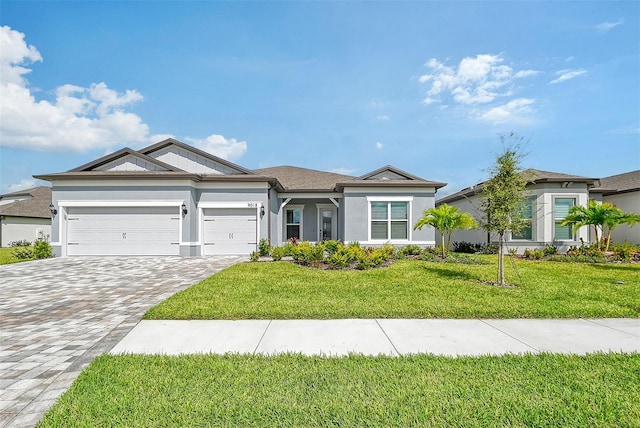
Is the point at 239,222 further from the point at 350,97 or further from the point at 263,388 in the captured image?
the point at 263,388

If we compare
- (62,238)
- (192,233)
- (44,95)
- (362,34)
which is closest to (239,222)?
(192,233)

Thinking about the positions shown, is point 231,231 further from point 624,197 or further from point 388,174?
point 624,197

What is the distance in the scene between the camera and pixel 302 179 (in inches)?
771

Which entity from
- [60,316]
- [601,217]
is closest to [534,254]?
[601,217]

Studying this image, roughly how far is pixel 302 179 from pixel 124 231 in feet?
33.5

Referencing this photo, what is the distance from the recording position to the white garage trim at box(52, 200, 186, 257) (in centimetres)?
1373

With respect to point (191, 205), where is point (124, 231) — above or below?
below

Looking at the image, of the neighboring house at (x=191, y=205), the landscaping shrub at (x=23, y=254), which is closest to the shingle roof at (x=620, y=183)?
the neighboring house at (x=191, y=205)

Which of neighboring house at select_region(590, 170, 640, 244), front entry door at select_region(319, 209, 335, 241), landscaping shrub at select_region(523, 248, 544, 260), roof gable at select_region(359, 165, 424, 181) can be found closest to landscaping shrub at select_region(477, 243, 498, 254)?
landscaping shrub at select_region(523, 248, 544, 260)

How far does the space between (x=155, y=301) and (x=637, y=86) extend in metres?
16.2

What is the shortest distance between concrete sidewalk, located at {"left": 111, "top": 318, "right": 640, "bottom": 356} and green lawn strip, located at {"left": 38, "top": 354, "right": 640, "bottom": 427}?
297 mm

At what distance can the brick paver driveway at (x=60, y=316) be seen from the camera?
2.95m

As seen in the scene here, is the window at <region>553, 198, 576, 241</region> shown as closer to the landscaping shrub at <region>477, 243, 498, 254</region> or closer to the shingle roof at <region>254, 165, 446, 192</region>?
the landscaping shrub at <region>477, 243, 498, 254</region>

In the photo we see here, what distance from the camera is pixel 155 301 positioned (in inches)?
245
